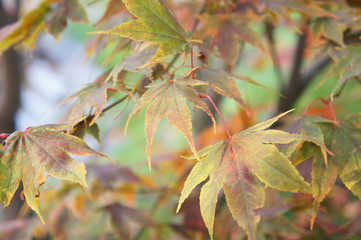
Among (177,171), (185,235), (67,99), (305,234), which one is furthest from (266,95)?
(67,99)

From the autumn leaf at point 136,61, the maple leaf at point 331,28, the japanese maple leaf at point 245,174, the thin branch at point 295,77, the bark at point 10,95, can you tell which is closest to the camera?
the japanese maple leaf at point 245,174

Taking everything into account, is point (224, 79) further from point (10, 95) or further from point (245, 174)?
point (10, 95)

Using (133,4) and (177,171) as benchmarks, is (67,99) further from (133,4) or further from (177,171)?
(177,171)

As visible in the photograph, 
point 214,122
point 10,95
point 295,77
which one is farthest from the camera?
point 10,95

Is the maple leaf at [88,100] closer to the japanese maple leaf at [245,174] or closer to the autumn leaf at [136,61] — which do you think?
the autumn leaf at [136,61]

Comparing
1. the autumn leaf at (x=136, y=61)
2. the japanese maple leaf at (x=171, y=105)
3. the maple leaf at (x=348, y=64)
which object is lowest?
the maple leaf at (x=348, y=64)

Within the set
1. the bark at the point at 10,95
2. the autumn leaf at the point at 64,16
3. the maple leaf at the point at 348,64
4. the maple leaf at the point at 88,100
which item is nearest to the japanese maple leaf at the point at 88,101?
the maple leaf at the point at 88,100

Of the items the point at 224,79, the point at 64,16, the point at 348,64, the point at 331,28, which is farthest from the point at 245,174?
the point at 64,16
